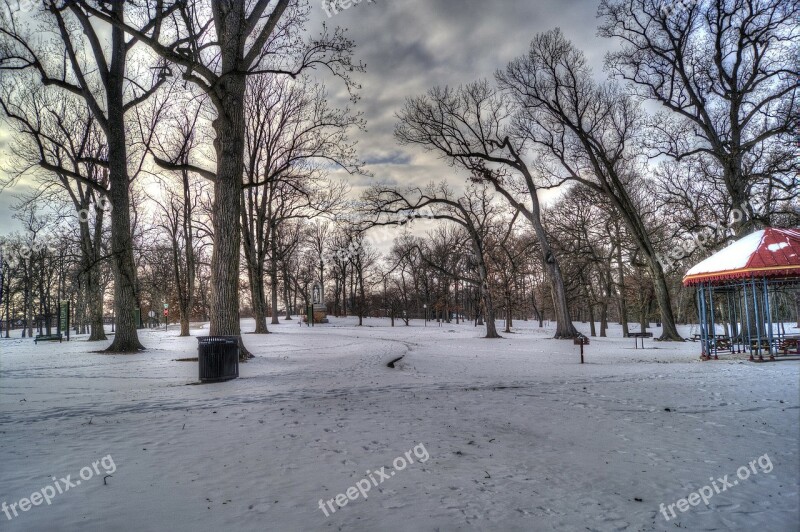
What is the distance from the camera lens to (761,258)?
12.8 meters

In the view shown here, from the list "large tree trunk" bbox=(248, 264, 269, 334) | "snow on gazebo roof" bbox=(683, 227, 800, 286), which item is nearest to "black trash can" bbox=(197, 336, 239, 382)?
"snow on gazebo roof" bbox=(683, 227, 800, 286)

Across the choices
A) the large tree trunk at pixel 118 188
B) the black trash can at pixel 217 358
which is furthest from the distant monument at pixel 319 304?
the black trash can at pixel 217 358

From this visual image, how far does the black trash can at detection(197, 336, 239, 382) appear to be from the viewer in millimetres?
9336

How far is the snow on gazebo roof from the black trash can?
1497 cm

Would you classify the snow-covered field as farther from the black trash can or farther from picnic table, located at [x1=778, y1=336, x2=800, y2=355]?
picnic table, located at [x1=778, y1=336, x2=800, y2=355]

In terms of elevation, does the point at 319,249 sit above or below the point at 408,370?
above

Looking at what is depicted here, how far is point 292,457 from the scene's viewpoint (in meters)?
4.65

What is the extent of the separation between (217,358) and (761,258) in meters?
15.9

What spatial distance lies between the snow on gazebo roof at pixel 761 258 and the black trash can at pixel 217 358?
1497 cm

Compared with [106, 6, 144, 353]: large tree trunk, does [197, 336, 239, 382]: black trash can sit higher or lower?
lower

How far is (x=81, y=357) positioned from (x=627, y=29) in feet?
89.6

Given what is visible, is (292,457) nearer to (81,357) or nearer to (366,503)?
(366,503)

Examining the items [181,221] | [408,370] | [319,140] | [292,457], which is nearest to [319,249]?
[181,221]

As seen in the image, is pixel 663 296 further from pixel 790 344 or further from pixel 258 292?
pixel 258 292
